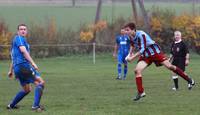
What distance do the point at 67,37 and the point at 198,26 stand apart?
772 cm

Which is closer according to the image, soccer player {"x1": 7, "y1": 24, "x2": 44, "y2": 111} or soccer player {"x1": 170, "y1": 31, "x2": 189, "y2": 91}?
soccer player {"x1": 7, "y1": 24, "x2": 44, "y2": 111}

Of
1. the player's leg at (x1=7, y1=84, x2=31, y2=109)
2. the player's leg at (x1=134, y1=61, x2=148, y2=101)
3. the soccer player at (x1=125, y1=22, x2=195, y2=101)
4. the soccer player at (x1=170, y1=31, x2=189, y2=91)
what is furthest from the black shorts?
the player's leg at (x1=7, y1=84, x2=31, y2=109)

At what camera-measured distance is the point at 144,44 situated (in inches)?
570

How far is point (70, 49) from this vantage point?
36.6 m

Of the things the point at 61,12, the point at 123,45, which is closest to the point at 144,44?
the point at 123,45

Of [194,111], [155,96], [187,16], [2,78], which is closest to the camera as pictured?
[194,111]

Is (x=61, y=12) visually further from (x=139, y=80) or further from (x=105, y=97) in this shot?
(x=139, y=80)

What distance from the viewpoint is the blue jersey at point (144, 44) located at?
14469 millimetres

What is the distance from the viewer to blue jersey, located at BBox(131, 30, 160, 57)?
1447cm

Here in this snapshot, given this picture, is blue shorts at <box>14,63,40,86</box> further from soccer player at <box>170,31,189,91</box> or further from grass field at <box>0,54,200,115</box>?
soccer player at <box>170,31,189,91</box>

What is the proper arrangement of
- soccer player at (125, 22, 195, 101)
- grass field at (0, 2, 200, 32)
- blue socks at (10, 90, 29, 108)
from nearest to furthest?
blue socks at (10, 90, 29, 108)
soccer player at (125, 22, 195, 101)
grass field at (0, 2, 200, 32)

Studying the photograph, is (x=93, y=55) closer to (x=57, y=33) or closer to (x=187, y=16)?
(x=57, y=33)

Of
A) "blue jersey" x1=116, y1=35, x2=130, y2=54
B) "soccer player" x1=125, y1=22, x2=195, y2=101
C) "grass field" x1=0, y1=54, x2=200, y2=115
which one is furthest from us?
"blue jersey" x1=116, y1=35, x2=130, y2=54

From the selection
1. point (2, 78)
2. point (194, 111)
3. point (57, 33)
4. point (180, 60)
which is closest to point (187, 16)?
point (57, 33)
